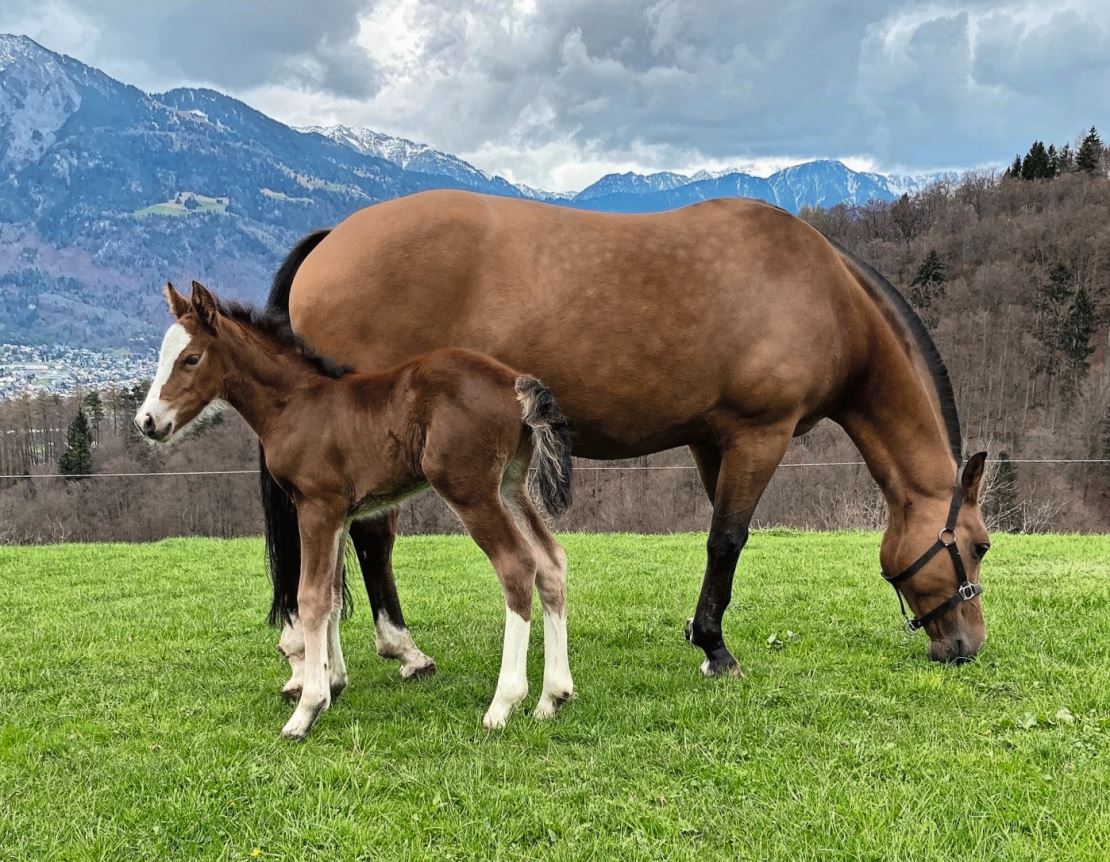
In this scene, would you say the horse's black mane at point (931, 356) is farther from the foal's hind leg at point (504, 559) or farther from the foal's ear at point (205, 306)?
the foal's ear at point (205, 306)

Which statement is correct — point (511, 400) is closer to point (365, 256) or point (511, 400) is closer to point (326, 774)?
point (365, 256)

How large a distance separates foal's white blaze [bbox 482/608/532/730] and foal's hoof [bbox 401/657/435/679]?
94cm

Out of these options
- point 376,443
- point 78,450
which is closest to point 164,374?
point 376,443

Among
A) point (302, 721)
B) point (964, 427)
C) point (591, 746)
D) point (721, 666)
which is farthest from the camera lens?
point (964, 427)

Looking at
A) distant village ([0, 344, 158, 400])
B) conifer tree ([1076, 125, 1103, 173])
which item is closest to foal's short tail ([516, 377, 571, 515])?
conifer tree ([1076, 125, 1103, 173])

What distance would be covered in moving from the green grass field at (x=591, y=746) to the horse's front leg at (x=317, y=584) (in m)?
0.31

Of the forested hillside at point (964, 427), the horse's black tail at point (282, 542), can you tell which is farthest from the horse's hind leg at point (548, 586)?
the forested hillside at point (964, 427)

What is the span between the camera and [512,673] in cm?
379

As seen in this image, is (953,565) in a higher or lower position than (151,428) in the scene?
lower

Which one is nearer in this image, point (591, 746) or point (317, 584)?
point (591, 746)

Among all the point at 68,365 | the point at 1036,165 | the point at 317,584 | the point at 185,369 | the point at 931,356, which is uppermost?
the point at 1036,165

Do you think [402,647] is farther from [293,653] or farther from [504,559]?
[504,559]

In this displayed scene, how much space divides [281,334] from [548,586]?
6.29 ft

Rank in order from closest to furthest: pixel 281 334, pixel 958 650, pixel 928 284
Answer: pixel 281 334 → pixel 958 650 → pixel 928 284
